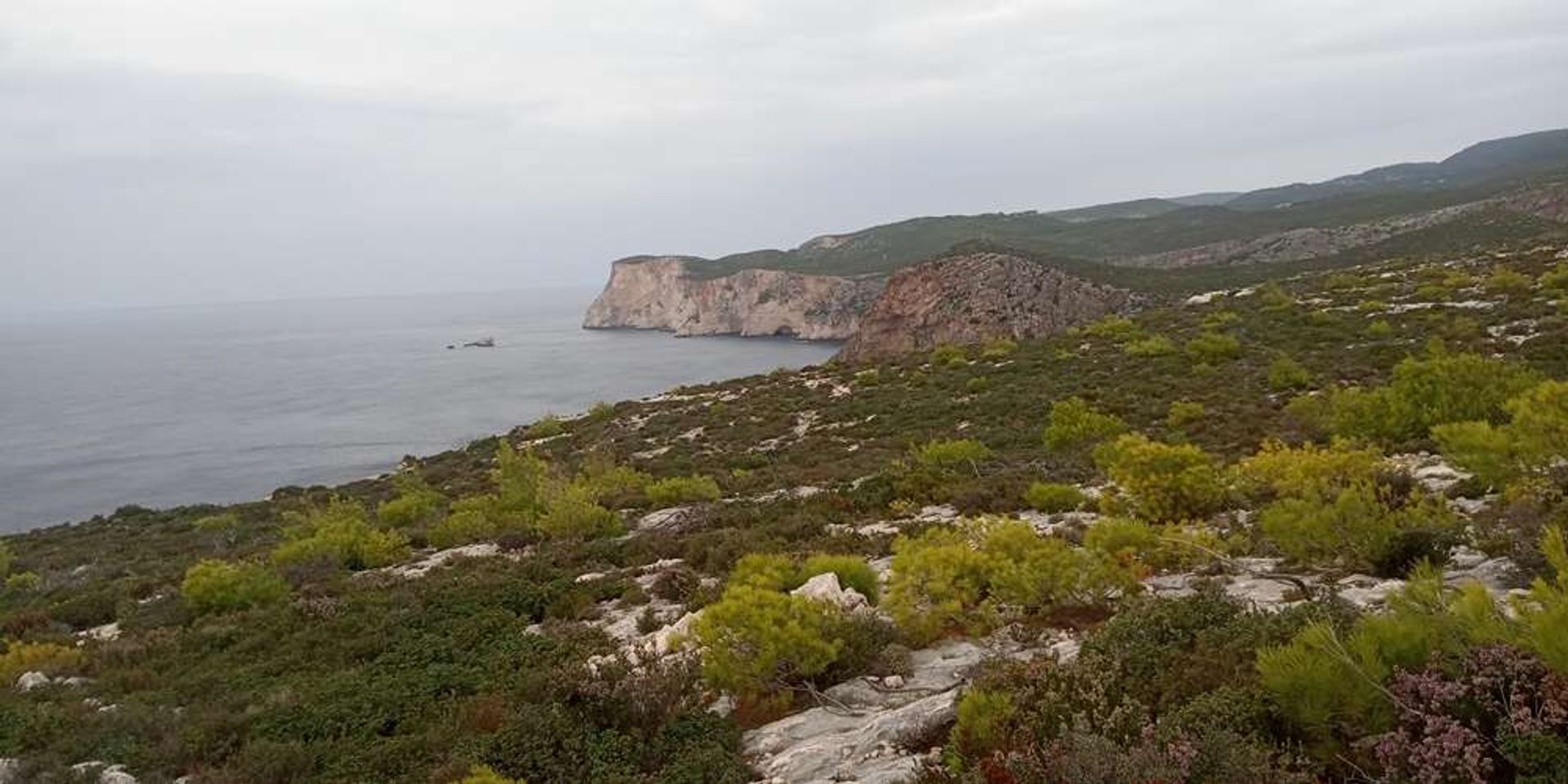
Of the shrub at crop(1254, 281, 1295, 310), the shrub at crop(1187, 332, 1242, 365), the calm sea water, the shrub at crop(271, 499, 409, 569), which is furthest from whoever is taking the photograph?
the calm sea water

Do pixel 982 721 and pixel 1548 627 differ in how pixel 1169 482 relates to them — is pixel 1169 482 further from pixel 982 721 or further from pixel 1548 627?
pixel 1548 627

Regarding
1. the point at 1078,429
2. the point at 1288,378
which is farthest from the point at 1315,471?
the point at 1288,378

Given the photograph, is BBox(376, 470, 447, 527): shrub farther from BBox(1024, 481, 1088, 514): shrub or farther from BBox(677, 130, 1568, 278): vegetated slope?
BBox(677, 130, 1568, 278): vegetated slope

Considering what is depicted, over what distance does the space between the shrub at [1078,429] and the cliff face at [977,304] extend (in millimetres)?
41607

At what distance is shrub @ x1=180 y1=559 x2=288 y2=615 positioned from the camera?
13.1 meters

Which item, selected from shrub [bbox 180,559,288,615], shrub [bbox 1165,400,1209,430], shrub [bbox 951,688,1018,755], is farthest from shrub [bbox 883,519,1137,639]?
shrub [bbox 1165,400,1209,430]

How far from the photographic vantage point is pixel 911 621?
7703 millimetres

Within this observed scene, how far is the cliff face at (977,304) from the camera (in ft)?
214

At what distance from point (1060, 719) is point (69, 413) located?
107 meters

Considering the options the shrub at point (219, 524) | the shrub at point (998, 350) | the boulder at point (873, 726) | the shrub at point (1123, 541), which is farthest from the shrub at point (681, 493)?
the shrub at point (998, 350)

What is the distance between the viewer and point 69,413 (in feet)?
279

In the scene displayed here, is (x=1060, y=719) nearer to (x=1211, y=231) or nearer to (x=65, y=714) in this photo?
(x=65, y=714)

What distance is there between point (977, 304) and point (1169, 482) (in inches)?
2401

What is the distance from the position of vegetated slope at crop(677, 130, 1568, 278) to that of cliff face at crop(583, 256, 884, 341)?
669 centimetres
